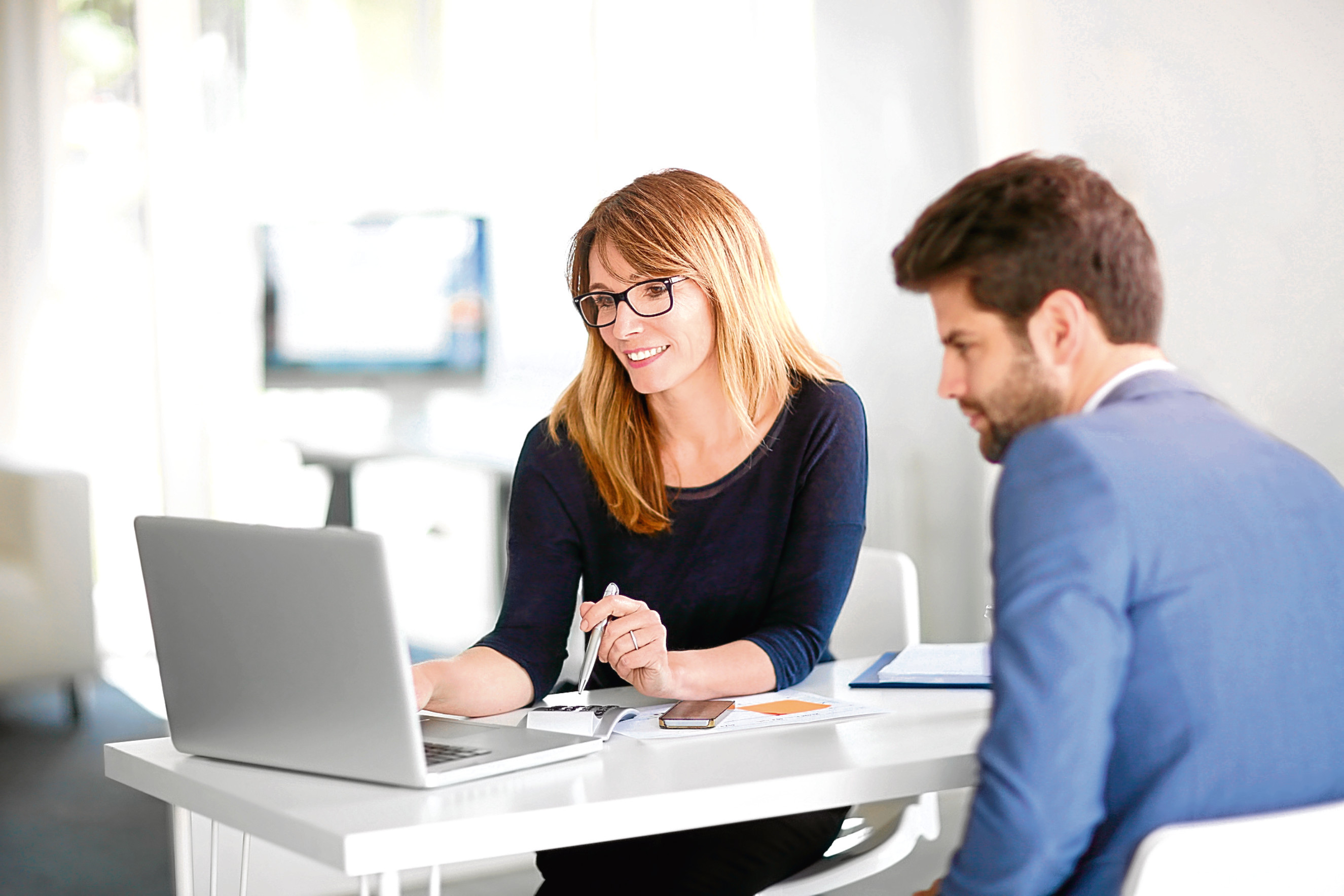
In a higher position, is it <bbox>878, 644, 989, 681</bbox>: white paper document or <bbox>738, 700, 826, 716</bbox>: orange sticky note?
<bbox>738, 700, 826, 716</bbox>: orange sticky note

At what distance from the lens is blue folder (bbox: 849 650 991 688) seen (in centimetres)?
163

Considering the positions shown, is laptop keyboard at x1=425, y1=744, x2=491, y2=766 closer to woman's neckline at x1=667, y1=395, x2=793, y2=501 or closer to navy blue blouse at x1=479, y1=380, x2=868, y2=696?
navy blue blouse at x1=479, y1=380, x2=868, y2=696

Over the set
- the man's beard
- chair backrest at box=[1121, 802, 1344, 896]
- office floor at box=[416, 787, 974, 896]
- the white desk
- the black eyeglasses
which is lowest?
Answer: office floor at box=[416, 787, 974, 896]

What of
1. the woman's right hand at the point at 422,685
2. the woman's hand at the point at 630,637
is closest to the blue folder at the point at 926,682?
the woman's hand at the point at 630,637

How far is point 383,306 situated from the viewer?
319cm

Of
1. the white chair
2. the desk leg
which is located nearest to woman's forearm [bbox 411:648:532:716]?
the desk leg

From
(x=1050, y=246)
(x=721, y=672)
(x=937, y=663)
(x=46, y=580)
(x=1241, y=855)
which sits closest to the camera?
(x=1241, y=855)

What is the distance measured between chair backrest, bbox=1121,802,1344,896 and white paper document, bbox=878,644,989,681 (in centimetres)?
66

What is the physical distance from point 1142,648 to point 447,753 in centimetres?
65

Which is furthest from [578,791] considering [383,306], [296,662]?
[383,306]

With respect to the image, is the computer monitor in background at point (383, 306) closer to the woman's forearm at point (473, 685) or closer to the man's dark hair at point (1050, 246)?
the woman's forearm at point (473, 685)

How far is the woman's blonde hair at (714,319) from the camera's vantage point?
1.88 metres

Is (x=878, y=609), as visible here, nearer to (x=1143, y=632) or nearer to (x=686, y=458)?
(x=686, y=458)

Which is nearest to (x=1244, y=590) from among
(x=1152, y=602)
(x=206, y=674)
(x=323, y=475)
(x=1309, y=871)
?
(x=1152, y=602)
